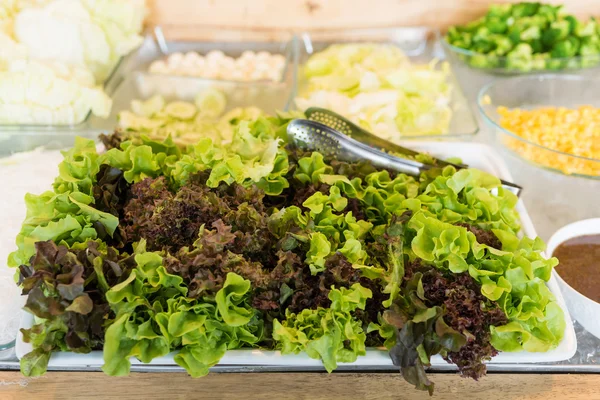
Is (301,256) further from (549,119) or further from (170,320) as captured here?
(549,119)

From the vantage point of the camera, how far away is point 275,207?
125 centimetres

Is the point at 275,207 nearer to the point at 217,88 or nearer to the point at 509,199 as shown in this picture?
the point at 509,199

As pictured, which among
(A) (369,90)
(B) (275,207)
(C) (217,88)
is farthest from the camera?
(C) (217,88)

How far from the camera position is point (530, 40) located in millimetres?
2291

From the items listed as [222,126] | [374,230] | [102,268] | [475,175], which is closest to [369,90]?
[222,126]

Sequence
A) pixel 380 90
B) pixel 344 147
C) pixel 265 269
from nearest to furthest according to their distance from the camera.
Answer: pixel 265 269 → pixel 344 147 → pixel 380 90

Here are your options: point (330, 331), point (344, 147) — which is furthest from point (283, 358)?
point (344, 147)

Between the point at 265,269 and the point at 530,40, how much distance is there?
192 centimetres

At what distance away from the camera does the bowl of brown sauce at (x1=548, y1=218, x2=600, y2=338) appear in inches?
47.1

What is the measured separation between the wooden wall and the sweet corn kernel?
2.65 feet

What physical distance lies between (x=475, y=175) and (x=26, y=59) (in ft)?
5.77

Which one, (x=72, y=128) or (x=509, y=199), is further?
(x=72, y=128)

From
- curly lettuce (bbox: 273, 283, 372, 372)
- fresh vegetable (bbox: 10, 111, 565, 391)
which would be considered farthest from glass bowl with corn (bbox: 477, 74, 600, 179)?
curly lettuce (bbox: 273, 283, 372, 372)

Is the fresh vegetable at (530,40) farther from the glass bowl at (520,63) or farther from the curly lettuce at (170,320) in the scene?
the curly lettuce at (170,320)
